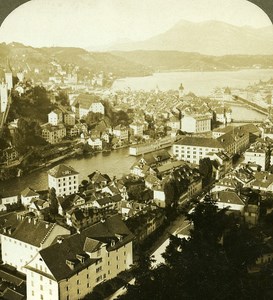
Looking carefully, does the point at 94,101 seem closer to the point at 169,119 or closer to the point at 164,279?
the point at 169,119

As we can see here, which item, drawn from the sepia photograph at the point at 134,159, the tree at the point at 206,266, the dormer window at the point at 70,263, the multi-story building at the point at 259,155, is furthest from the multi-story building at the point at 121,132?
the dormer window at the point at 70,263

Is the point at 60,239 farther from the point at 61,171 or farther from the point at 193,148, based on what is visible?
the point at 193,148

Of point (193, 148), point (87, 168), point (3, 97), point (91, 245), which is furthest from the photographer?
point (193, 148)

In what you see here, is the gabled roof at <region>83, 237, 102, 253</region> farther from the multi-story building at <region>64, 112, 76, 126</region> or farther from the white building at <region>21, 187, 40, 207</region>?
the multi-story building at <region>64, 112, 76, 126</region>

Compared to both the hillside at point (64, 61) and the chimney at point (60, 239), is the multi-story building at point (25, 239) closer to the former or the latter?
the chimney at point (60, 239)

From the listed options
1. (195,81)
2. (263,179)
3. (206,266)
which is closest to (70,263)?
(206,266)

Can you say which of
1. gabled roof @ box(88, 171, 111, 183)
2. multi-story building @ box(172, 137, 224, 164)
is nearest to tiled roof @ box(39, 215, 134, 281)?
gabled roof @ box(88, 171, 111, 183)

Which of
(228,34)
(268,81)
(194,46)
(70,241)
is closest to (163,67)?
(194,46)
